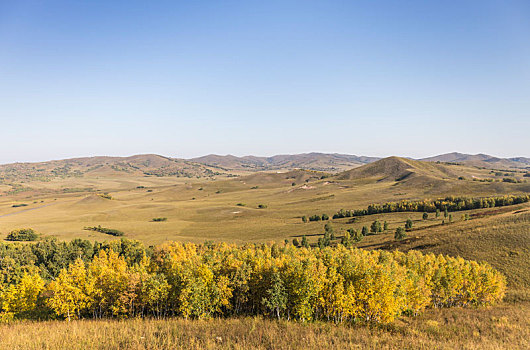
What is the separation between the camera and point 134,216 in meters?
198

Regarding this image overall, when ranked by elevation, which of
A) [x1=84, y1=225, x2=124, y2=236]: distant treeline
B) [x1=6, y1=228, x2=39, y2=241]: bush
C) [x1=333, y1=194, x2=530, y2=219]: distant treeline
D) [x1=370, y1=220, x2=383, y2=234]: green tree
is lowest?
[x1=84, y1=225, x2=124, y2=236]: distant treeline

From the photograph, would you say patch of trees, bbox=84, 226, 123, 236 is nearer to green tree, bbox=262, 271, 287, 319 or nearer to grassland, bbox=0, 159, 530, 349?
grassland, bbox=0, 159, 530, 349

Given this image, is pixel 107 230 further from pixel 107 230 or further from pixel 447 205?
pixel 447 205

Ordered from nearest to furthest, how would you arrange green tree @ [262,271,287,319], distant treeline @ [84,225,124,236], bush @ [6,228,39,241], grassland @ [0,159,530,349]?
grassland @ [0,159,530,349] → green tree @ [262,271,287,319] → bush @ [6,228,39,241] → distant treeline @ [84,225,124,236]

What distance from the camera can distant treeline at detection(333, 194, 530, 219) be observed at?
453 ft

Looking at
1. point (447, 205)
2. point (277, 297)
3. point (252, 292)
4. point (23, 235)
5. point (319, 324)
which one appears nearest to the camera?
point (319, 324)

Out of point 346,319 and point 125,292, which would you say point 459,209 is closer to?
point 346,319

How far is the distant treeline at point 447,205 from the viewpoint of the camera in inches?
5433

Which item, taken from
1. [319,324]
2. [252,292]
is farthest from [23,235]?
[319,324]

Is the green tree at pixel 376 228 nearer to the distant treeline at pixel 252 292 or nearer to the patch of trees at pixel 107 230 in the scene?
the distant treeline at pixel 252 292

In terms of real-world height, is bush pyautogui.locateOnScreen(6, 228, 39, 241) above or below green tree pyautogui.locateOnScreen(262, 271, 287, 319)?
below

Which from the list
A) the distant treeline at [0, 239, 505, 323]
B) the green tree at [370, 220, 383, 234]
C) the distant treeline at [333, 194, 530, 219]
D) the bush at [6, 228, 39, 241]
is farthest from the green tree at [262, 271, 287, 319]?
the bush at [6, 228, 39, 241]

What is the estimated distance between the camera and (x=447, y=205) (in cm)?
14575

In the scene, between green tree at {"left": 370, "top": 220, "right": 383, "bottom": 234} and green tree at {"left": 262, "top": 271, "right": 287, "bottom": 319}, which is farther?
green tree at {"left": 370, "top": 220, "right": 383, "bottom": 234}
